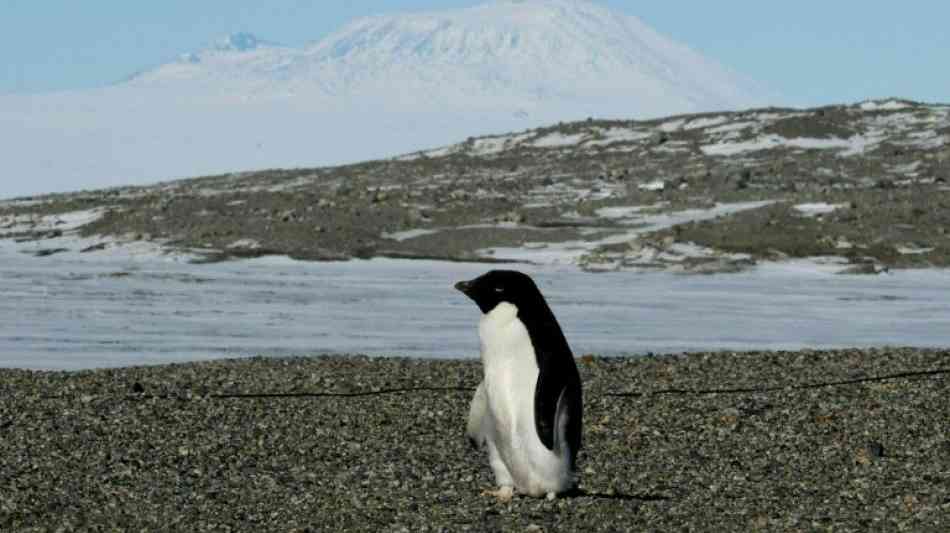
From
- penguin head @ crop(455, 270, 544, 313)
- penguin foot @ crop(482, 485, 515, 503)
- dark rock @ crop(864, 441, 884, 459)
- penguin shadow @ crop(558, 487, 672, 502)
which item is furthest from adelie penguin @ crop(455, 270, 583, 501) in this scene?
dark rock @ crop(864, 441, 884, 459)

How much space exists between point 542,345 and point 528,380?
7.8 inches

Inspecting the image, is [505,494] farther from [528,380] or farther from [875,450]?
[875,450]

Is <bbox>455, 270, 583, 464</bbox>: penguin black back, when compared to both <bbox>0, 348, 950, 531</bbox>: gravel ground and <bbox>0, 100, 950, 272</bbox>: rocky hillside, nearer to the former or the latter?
<bbox>0, 348, 950, 531</bbox>: gravel ground

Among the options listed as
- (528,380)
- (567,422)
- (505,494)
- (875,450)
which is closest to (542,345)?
(528,380)

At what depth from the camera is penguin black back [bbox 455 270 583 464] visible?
27.0 ft

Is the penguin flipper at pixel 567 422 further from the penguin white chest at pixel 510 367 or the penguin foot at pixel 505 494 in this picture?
the penguin foot at pixel 505 494

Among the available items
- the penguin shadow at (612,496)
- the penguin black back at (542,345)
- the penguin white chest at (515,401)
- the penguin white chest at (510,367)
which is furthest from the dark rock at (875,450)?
the penguin white chest at (510,367)

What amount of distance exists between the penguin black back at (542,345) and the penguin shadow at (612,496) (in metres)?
0.49

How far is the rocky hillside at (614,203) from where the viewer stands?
103 ft

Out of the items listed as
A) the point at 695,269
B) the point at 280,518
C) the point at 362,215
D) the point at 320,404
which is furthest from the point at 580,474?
the point at 362,215

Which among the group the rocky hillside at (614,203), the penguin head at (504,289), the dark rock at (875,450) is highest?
the rocky hillside at (614,203)

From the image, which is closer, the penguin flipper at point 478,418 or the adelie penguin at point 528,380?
the adelie penguin at point 528,380

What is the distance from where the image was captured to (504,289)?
8.25 m

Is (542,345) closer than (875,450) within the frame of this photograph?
Yes
